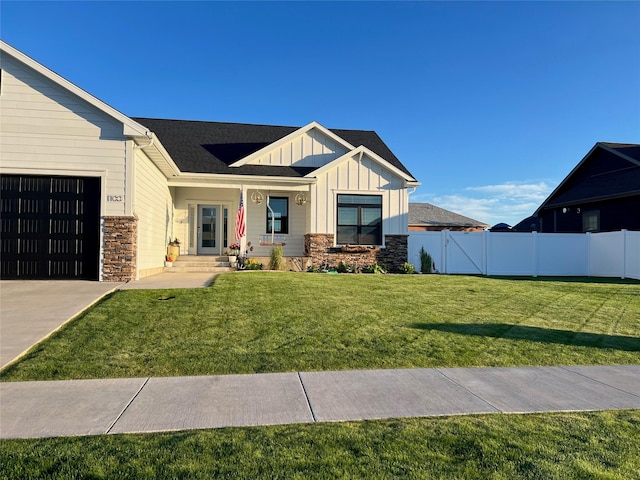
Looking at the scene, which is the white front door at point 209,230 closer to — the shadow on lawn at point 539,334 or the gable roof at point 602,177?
the shadow on lawn at point 539,334

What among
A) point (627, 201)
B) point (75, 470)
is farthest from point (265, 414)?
point (627, 201)

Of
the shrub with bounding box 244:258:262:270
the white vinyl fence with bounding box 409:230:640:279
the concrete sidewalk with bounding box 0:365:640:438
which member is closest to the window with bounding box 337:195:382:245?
the white vinyl fence with bounding box 409:230:640:279

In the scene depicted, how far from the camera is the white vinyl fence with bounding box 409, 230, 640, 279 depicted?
17234 millimetres

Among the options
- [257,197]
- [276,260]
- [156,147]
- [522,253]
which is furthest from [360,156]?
[522,253]

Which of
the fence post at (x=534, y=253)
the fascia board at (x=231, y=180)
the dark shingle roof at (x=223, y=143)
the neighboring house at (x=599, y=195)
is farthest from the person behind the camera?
the neighboring house at (x=599, y=195)

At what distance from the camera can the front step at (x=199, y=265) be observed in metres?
14.4

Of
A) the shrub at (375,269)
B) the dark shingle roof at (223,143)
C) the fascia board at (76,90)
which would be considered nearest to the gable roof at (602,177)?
the dark shingle roof at (223,143)

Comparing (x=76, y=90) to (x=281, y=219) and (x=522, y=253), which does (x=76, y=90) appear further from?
(x=522, y=253)

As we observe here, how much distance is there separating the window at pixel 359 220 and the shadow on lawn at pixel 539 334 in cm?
923

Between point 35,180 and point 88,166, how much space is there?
1.32 m

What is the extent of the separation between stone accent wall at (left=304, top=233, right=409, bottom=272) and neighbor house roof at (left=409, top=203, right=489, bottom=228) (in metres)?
17.6

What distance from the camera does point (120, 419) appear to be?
3742 mm

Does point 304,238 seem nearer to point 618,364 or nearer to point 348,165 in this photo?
point 348,165

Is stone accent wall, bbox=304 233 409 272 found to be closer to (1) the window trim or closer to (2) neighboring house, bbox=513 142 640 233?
(1) the window trim
